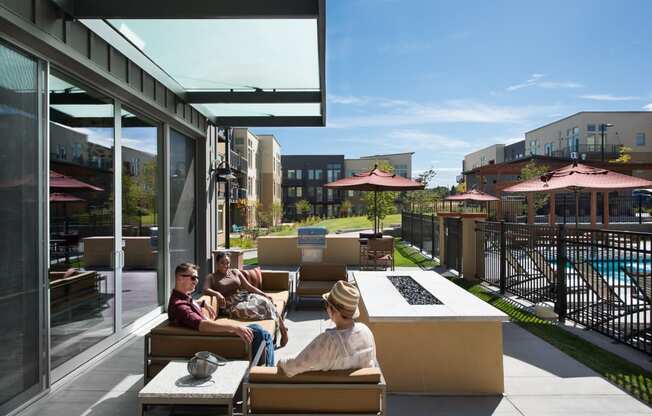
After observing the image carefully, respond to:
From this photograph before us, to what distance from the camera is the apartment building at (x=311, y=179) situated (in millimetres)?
64375

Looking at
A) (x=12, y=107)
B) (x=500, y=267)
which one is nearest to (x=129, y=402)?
(x=12, y=107)

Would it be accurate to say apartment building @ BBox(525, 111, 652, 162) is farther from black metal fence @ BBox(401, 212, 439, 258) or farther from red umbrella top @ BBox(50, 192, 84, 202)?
red umbrella top @ BBox(50, 192, 84, 202)

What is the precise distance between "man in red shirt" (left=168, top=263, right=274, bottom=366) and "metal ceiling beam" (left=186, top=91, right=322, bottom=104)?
4.44 meters

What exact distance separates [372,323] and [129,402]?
2413 millimetres

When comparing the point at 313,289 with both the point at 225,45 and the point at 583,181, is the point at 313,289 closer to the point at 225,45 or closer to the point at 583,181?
the point at 225,45

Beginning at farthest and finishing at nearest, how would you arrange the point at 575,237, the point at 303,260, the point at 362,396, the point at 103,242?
the point at 303,260 → the point at 575,237 → the point at 103,242 → the point at 362,396

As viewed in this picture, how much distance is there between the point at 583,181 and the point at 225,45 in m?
6.76

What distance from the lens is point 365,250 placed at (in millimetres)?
12391

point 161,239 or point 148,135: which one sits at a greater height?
point 148,135

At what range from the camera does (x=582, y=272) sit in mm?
6848

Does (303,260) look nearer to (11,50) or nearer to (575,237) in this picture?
(575,237)

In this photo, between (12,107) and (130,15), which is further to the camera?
(130,15)

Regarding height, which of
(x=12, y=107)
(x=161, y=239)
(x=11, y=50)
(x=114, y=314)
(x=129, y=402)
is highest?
(x=11, y=50)

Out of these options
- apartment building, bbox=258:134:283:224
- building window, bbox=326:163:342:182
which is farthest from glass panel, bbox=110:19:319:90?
building window, bbox=326:163:342:182
